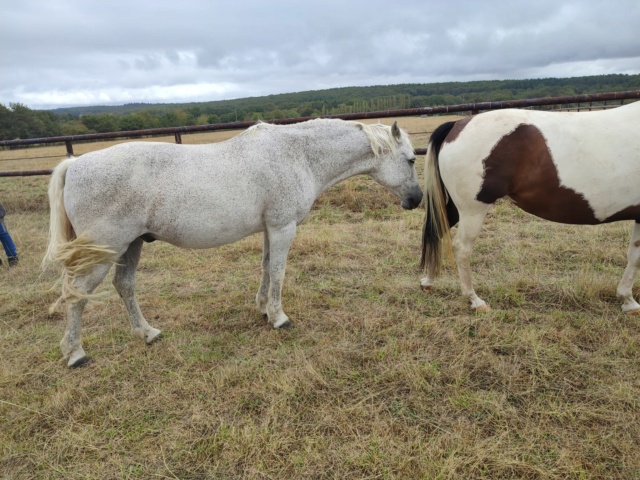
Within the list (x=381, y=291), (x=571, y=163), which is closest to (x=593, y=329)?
(x=571, y=163)

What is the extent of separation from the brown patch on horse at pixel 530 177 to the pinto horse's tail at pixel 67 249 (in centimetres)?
304

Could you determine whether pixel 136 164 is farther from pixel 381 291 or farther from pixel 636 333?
pixel 636 333

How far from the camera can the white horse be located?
8.93ft

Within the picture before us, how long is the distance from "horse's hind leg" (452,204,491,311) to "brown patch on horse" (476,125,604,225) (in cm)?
22

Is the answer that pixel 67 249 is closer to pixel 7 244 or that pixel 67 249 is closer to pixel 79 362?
pixel 79 362

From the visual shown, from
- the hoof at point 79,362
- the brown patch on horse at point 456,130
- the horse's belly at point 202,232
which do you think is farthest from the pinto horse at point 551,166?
the hoof at point 79,362

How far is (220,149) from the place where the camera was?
10.0 ft

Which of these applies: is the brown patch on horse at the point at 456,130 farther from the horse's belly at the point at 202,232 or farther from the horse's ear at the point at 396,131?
the horse's belly at the point at 202,232

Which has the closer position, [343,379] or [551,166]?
[343,379]

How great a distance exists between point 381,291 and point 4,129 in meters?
53.5

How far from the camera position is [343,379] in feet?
8.72

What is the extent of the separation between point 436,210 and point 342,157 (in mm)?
1063

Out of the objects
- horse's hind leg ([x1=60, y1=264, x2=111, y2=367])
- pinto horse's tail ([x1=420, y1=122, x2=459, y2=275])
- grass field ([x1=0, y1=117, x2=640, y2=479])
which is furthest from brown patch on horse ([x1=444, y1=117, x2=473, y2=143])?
horse's hind leg ([x1=60, y1=264, x2=111, y2=367])

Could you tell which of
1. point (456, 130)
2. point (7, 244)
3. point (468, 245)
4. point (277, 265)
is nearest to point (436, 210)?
point (468, 245)
